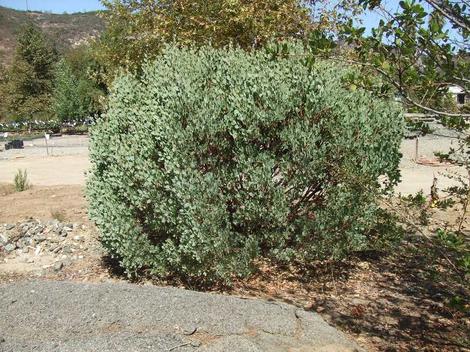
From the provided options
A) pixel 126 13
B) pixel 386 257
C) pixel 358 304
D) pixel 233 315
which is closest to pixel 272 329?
pixel 233 315

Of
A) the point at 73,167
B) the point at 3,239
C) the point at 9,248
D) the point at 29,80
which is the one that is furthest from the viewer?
the point at 29,80

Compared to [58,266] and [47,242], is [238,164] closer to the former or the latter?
[58,266]

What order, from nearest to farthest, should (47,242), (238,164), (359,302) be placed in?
(238,164)
(359,302)
(47,242)

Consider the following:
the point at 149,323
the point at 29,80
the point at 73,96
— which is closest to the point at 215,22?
the point at 149,323

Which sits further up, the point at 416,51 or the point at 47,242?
the point at 416,51

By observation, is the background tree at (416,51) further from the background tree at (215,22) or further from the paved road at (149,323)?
the background tree at (215,22)

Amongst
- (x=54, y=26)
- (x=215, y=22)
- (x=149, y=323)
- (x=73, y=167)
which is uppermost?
(x=54, y=26)

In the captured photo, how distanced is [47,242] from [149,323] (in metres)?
4.16

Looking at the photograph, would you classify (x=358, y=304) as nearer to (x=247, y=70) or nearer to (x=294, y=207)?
(x=294, y=207)

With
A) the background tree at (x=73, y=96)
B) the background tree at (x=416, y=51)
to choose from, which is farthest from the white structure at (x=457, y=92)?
the background tree at (x=73, y=96)

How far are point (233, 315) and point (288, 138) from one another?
1.87 meters

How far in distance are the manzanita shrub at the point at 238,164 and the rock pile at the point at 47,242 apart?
5.28ft

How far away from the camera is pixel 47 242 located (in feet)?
23.5

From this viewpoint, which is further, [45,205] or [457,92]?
[45,205]
